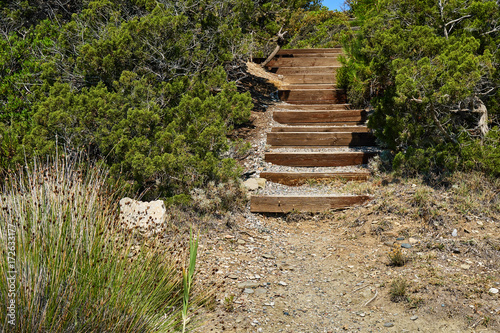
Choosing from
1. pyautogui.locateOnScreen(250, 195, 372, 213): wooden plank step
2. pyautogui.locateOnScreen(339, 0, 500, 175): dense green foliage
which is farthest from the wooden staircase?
pyautogui.locateOnScreen(339, 0, 500, 175): dense green foliage

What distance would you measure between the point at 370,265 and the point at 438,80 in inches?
100

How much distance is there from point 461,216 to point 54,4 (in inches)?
288

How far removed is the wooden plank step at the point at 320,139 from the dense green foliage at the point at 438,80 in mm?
799

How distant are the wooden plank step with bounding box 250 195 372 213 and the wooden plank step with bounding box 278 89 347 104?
4.15m

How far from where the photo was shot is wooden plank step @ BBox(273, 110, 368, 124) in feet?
27.4

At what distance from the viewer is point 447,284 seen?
3607mm

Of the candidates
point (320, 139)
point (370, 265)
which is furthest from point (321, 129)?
point (370, 265)

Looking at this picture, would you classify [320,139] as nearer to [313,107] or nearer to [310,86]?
[313,107]

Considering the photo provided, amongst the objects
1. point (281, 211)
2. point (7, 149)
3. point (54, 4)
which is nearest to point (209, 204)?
point (281, 211)

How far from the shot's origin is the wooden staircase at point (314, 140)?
5.68 m

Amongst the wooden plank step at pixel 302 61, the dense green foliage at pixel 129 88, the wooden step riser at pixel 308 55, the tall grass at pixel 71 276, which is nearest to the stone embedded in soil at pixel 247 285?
the tall grass at pixel 71 276

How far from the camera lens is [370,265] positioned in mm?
4234

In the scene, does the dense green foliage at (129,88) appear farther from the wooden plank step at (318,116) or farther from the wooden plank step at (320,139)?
the wooden plank step at (318,116)

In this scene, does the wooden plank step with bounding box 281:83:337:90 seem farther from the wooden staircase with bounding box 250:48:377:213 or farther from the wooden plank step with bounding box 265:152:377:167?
the wooden plank step with bounding box 265:152:377:167
